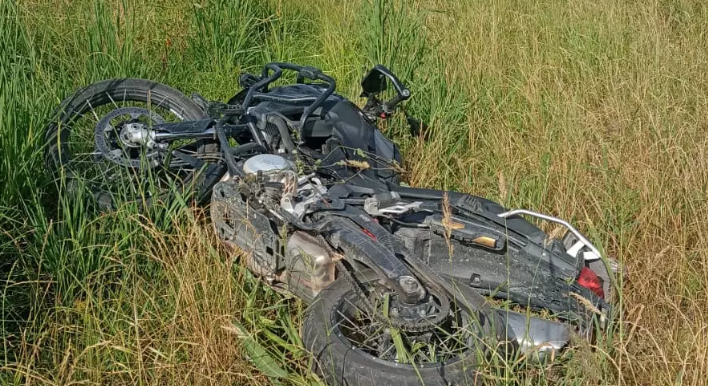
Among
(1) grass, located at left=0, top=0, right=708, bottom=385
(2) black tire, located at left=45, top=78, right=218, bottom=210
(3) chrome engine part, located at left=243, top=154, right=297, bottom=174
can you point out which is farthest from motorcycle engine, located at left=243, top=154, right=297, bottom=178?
(2) black tire, located at left=45, top=78, right=218, bottom=210

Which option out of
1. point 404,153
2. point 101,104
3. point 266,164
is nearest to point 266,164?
point 266,164

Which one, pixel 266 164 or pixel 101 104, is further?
pixel 101 104

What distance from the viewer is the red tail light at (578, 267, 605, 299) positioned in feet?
10.4

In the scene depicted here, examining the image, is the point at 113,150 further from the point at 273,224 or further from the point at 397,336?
the point at 397,336

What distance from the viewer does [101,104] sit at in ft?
13.0

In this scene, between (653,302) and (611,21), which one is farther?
(611,21)

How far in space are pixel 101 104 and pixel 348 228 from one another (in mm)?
1725

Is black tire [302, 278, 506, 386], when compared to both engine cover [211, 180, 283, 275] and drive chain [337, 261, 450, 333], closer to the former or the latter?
drive chain [337, 261, 450, 333]

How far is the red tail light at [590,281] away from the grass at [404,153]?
0.16m

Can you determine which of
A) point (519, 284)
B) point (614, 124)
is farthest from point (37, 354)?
point (614, 124)

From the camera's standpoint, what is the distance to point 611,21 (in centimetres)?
555

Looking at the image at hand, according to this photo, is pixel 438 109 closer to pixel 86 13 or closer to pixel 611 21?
pixel 611 21

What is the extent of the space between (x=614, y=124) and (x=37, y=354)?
3.16 m

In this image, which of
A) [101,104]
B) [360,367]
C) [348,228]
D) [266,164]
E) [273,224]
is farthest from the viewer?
[101,104]
